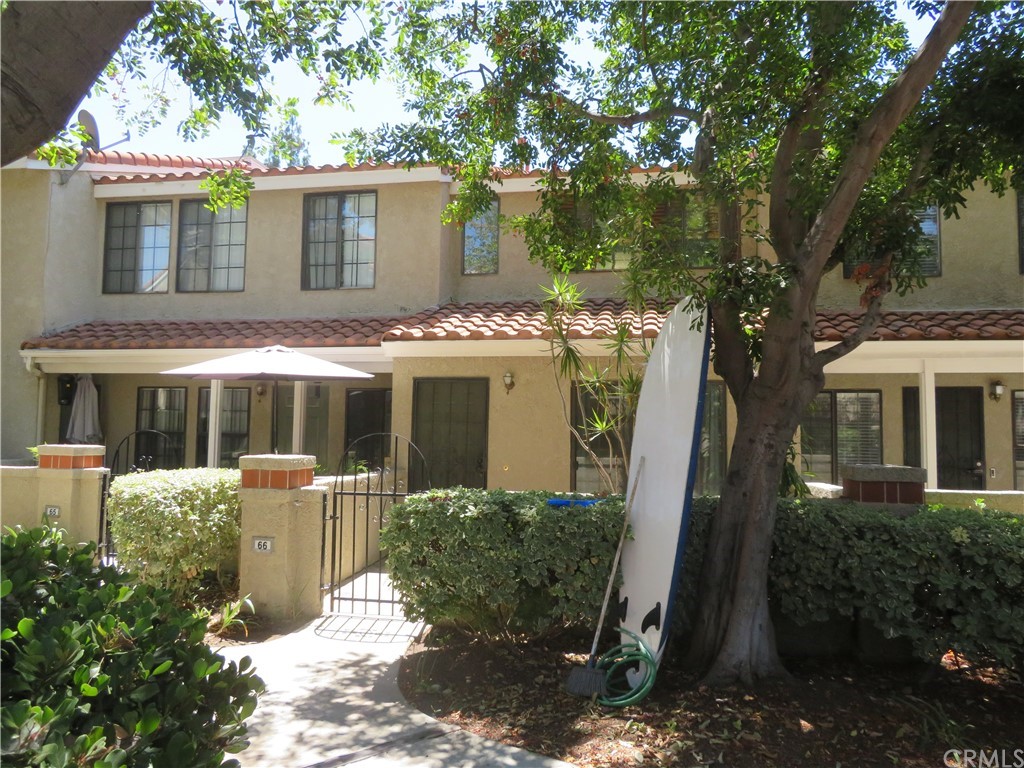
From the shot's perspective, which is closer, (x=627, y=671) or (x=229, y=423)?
(x=627, y=671)

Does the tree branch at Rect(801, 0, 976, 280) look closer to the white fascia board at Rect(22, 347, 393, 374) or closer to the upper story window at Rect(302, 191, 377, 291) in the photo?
the white fascia board at Rect(22, 347, 393, 374)

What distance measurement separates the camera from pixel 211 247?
12336 millimetres

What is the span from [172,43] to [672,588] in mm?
6032

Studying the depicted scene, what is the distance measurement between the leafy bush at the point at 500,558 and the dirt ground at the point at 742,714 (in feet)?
1.27

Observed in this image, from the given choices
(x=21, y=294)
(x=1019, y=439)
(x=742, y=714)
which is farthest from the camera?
(x=21, y=294)

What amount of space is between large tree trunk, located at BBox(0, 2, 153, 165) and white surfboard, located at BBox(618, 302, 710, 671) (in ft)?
12.7

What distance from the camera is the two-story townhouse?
9.62 meters

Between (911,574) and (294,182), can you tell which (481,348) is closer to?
(294,182)

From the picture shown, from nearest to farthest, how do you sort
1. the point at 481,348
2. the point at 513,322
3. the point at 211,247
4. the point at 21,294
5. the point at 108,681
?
the point at 108,681 < the point at 481,348 < the point at 513,322 < the point at 21,294 < the point at 211,247

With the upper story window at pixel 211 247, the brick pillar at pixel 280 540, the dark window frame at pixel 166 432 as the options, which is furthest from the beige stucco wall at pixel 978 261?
the dark window frame at pixel 166 432

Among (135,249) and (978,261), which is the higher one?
(135,249)

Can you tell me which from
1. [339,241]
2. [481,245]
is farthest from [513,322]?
[339,241]

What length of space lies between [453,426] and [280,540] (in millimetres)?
3839

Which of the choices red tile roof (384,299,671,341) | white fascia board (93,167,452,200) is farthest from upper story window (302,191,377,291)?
red tile roof (384,299,671,341)
